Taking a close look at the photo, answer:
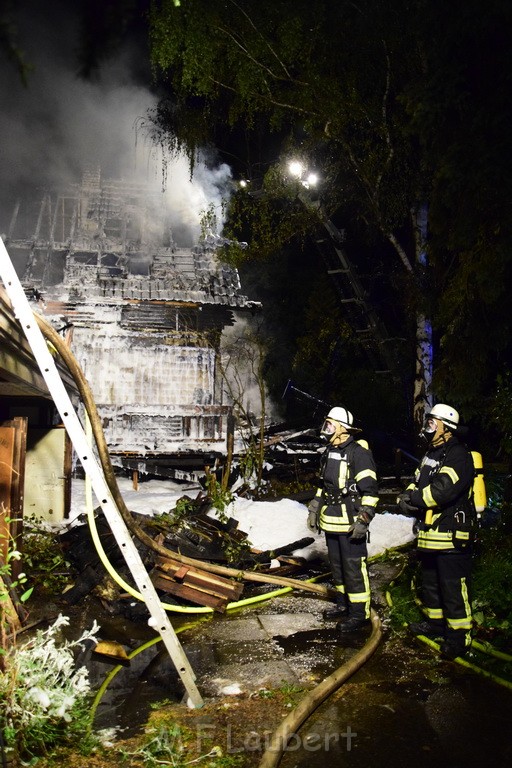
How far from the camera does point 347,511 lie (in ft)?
18.8

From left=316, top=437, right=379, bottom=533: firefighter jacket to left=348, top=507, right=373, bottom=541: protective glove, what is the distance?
4 cm

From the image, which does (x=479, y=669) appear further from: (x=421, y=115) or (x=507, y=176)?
(x=421, y=115)

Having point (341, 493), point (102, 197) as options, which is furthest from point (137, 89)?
point (341, 493)

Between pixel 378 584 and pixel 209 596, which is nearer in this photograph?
pixel 209 596

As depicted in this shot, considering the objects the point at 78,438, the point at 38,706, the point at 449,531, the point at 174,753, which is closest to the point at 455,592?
the point at 449,531

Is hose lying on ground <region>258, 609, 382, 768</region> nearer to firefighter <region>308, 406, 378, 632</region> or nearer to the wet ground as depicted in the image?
the wet ground

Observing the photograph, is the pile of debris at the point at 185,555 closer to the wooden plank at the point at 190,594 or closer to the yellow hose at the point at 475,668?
the wooden plank at the point at 190,594

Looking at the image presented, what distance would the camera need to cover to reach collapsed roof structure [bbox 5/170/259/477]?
1434 cm

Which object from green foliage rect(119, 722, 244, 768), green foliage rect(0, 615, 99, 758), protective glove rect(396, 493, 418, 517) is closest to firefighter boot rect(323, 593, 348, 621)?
protective glove rect(396, 493, 418, 517)

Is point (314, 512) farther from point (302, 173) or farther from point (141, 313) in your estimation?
point (141, 313)

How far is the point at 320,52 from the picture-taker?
10.6 meters

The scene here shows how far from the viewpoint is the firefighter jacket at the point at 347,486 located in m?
5.65

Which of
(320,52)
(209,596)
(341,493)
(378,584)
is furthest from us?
(320,52)

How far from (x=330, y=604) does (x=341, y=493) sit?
5.31ft
